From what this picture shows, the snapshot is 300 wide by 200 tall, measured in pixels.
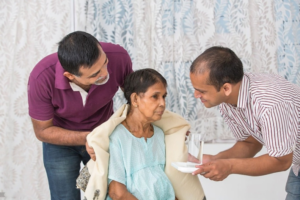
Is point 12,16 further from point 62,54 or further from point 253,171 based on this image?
point 253,171

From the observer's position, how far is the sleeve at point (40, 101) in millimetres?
1942

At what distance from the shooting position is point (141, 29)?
291 cm

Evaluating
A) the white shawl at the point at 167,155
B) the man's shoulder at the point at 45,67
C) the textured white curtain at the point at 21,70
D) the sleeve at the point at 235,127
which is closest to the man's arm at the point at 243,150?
the sleeve at the point at 235,127

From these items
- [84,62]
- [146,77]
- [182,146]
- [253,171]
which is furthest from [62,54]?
[253,171]

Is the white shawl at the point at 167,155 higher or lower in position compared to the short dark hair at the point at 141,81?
lower

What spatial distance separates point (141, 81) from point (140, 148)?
0.37m

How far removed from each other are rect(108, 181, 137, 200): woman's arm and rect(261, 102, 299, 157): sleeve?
0.72 meters

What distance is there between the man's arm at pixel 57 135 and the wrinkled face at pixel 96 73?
286mm

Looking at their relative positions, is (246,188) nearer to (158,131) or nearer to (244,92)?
(158,131)

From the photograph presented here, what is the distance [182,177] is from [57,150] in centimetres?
75

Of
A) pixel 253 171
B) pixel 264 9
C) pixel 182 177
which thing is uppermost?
pixel 264 9

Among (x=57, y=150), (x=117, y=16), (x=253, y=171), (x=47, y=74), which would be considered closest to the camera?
(x=253, y=171)

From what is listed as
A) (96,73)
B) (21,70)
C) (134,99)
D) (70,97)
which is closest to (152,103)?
(134,99)

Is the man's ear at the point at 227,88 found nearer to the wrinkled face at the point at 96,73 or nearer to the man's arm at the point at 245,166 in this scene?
the man's arm at the point at 245,166
